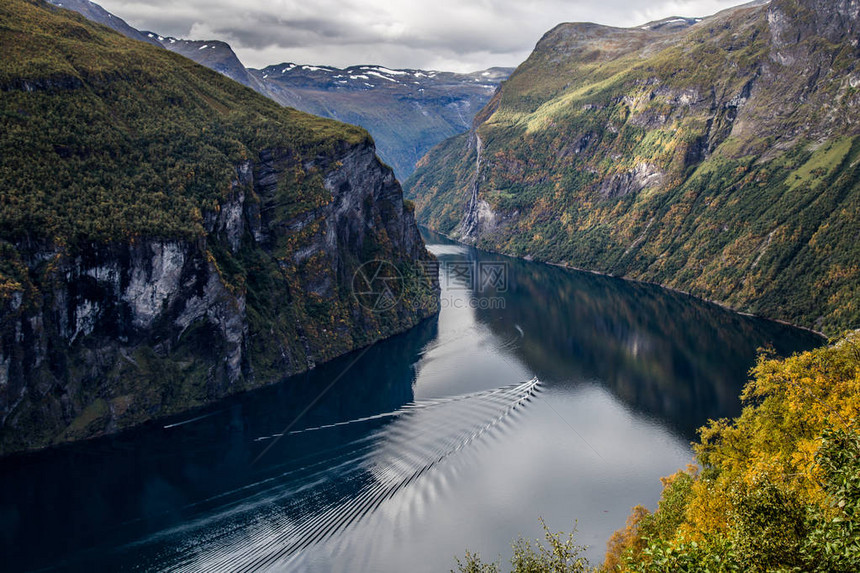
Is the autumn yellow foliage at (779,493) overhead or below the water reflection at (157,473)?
overhead

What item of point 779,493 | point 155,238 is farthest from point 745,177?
point 779,493

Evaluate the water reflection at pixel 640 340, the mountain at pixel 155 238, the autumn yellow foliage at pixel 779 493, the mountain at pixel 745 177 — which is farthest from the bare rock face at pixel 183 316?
the mountain at pixel 745 177

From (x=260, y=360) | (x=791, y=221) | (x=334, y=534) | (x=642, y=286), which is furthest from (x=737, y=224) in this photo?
(x=334, y=534)

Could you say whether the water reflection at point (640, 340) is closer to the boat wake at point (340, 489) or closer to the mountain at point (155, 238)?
the boat wake at point (340, 489)

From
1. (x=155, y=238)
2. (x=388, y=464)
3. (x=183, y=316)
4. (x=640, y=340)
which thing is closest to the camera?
(x=388, y=464)

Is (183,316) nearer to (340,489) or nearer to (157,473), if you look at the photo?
(157,473)

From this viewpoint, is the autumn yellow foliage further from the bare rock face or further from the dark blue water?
the bare rock face

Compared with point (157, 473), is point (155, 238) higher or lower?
higher

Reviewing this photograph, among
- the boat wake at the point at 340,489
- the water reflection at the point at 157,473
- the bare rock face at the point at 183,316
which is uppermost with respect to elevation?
the bare rock face at the point at 183,316
